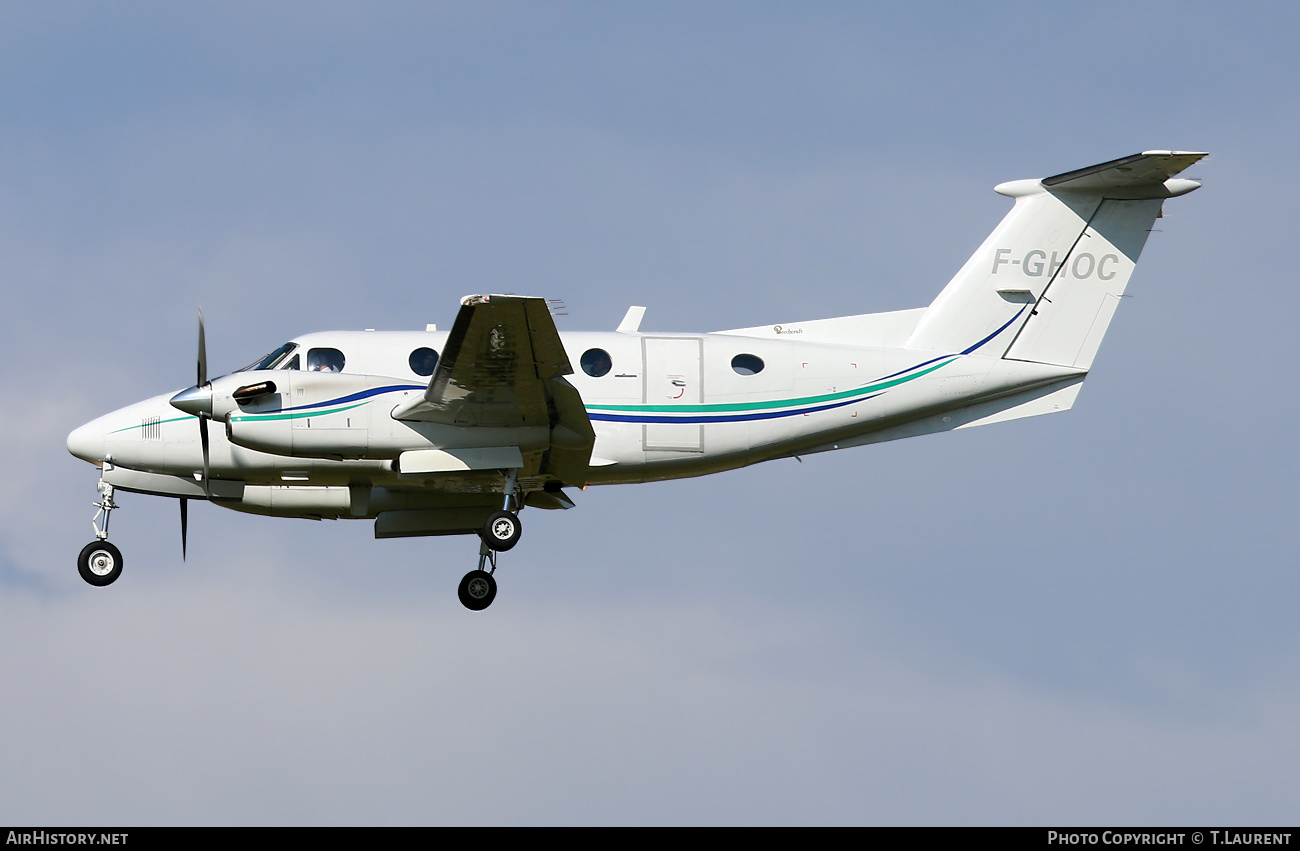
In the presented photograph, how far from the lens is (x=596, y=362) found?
66.8ft

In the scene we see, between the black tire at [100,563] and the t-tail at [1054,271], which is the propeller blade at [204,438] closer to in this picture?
the black tire at [100,563]

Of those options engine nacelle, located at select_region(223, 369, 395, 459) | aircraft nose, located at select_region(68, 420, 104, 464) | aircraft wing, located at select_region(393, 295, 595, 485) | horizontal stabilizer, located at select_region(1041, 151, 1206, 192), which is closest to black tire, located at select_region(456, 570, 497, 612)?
aircraft wing, located at select_region(393, 295, 595, 485)

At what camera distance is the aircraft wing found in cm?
1792

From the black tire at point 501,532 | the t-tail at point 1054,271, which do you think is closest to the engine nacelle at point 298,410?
the black tire at point 501,532

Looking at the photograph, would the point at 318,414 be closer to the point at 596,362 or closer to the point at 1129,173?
the point at 596,362

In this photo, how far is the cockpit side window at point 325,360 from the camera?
66.2 feet

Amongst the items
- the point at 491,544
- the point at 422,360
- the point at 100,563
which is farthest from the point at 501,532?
the point at 100,563

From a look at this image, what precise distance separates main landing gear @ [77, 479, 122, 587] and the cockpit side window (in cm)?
330

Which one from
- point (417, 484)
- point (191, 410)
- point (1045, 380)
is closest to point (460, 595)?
point (417, 484)

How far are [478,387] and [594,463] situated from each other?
6.99 ft

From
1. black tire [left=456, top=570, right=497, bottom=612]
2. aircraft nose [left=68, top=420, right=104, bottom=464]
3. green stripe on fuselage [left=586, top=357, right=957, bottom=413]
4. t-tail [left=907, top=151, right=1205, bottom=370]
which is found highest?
t-tail [left=907, top=151, right=1205, bottom=370]

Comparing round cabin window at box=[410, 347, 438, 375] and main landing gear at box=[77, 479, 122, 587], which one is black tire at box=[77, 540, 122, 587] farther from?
round cabin window at box=[410, 347, 438, 375]

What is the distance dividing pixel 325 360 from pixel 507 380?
2767mm
